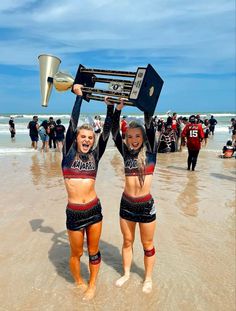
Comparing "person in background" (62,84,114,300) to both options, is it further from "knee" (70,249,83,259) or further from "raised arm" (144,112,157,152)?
"raised arm" (144,112,157,152)

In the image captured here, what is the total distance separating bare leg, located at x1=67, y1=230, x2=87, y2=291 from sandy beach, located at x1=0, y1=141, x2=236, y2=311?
4.6 inches

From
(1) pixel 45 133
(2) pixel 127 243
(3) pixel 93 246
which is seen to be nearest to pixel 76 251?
(3) pixel 93 246

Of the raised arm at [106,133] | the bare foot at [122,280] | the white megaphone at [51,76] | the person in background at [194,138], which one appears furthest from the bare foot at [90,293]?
the person in background at [194,138]

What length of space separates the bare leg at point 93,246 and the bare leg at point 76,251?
3.5 inches

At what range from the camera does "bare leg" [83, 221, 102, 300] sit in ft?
11.2

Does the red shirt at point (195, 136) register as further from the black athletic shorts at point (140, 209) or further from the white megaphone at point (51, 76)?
the white megaphone at point (51, 76)

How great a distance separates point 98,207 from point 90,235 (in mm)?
304

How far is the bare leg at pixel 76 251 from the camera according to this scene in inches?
133

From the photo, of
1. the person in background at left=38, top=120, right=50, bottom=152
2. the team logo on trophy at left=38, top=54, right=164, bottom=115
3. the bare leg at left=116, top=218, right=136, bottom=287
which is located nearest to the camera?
the team logo on trophy at left=38, top=54, right=164, bottom=115

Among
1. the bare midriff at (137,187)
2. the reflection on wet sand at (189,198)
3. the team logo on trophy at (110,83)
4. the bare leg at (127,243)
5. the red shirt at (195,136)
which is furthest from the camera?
the red shirt at (195,136)

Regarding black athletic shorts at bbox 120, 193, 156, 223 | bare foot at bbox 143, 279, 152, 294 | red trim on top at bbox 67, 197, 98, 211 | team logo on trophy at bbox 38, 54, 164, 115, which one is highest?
team logo on trophy at bbox 38, 54, 164, 115

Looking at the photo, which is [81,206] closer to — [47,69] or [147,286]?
[147,286]

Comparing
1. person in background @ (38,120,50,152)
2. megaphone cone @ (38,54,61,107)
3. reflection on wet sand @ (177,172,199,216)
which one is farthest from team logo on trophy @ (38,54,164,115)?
person in background @ (38,120,50,152)

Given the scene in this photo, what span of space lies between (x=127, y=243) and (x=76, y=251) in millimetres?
633
